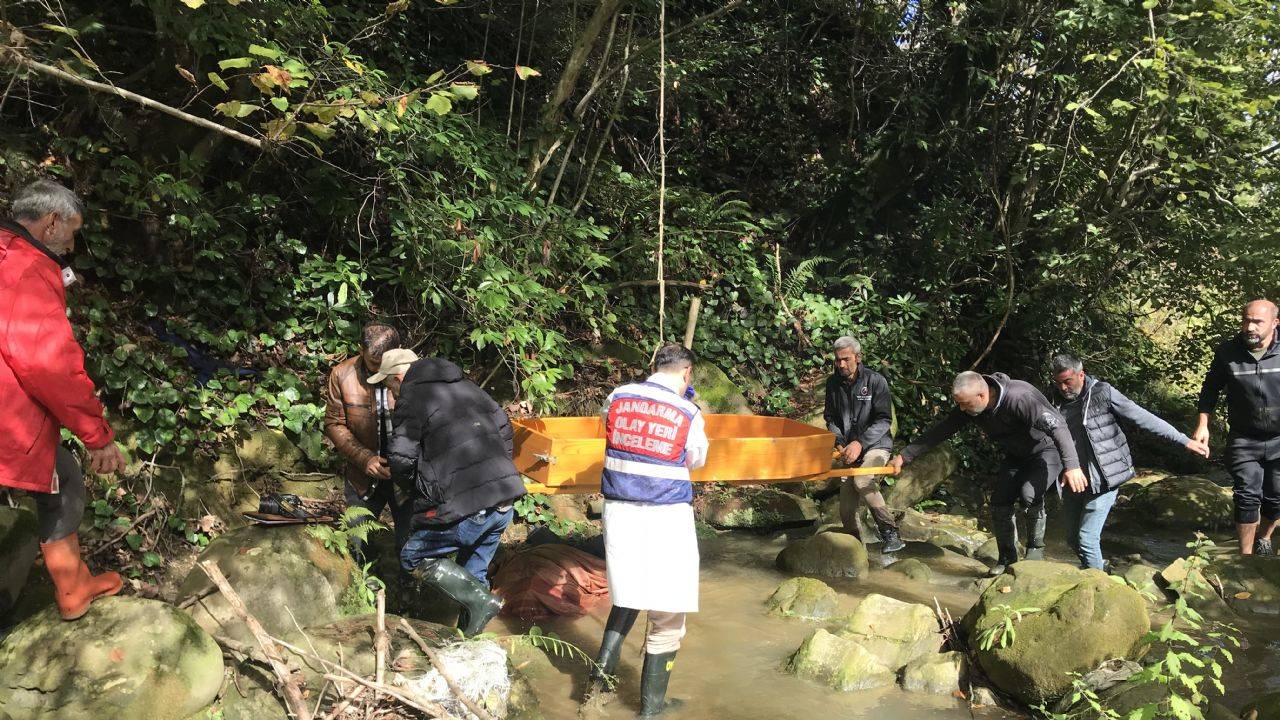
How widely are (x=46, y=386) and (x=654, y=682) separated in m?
2.96

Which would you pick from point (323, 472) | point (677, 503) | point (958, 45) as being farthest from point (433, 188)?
point (958, 45)

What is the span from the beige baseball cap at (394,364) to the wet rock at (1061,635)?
3.49 m

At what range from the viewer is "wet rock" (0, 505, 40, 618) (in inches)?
164

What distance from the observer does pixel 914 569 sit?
654 cm

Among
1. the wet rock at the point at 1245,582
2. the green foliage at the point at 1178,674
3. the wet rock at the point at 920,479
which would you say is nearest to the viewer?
the green foliage at the point at 1178,674

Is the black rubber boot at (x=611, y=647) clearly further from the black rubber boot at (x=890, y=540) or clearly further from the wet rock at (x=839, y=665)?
the black rubber boot at (x=890, y=540)

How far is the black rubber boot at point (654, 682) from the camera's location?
4.14 m

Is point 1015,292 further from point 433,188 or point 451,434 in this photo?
point 451,434

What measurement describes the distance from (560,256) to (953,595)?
4505 millimetres

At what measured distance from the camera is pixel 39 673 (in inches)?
129

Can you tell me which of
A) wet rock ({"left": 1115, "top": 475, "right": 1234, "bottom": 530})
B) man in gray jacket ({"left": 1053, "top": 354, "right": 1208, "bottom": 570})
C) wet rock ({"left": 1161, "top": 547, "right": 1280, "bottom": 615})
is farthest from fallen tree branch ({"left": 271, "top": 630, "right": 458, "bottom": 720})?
wet rock ({"left": 1115, "top": 475, "right": 1234, "bottom": 530})

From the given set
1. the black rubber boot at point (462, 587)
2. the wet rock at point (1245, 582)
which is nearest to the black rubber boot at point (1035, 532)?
the wet rock at point (1245, 582)

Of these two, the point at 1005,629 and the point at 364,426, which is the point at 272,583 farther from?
the point at 1005,629

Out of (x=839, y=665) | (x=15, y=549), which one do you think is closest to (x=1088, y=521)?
(x=839, y=665)
